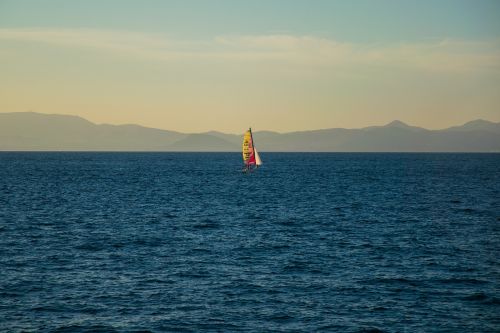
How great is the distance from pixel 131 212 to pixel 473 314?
51503mm

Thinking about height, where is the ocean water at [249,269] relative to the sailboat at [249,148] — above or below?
below

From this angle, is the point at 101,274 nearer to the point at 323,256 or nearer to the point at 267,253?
the point at 267,253

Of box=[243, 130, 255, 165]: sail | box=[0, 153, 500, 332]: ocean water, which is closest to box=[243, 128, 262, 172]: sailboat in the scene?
box=[243, 130, 255, 165]: sail

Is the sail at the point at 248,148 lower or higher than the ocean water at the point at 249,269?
higher

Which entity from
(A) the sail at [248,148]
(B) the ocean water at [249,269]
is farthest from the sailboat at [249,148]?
(B) the ocean water at [249,269]

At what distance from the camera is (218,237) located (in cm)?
5444

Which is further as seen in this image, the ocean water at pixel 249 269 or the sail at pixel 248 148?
the sail at pixel 248 148

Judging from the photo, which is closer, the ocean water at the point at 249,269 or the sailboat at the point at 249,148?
the ocean water at the point at 249,269

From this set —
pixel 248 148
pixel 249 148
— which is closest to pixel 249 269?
pixel 248 148

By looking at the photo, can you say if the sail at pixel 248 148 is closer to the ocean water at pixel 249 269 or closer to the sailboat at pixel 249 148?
the sailboat at pixel 249 148

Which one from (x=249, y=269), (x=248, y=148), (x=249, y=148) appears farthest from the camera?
(x=249, y=148)

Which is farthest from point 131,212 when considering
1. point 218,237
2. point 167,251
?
point 167,251

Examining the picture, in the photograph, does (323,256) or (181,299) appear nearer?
(181,299)

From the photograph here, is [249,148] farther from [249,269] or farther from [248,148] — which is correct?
[249,269]
